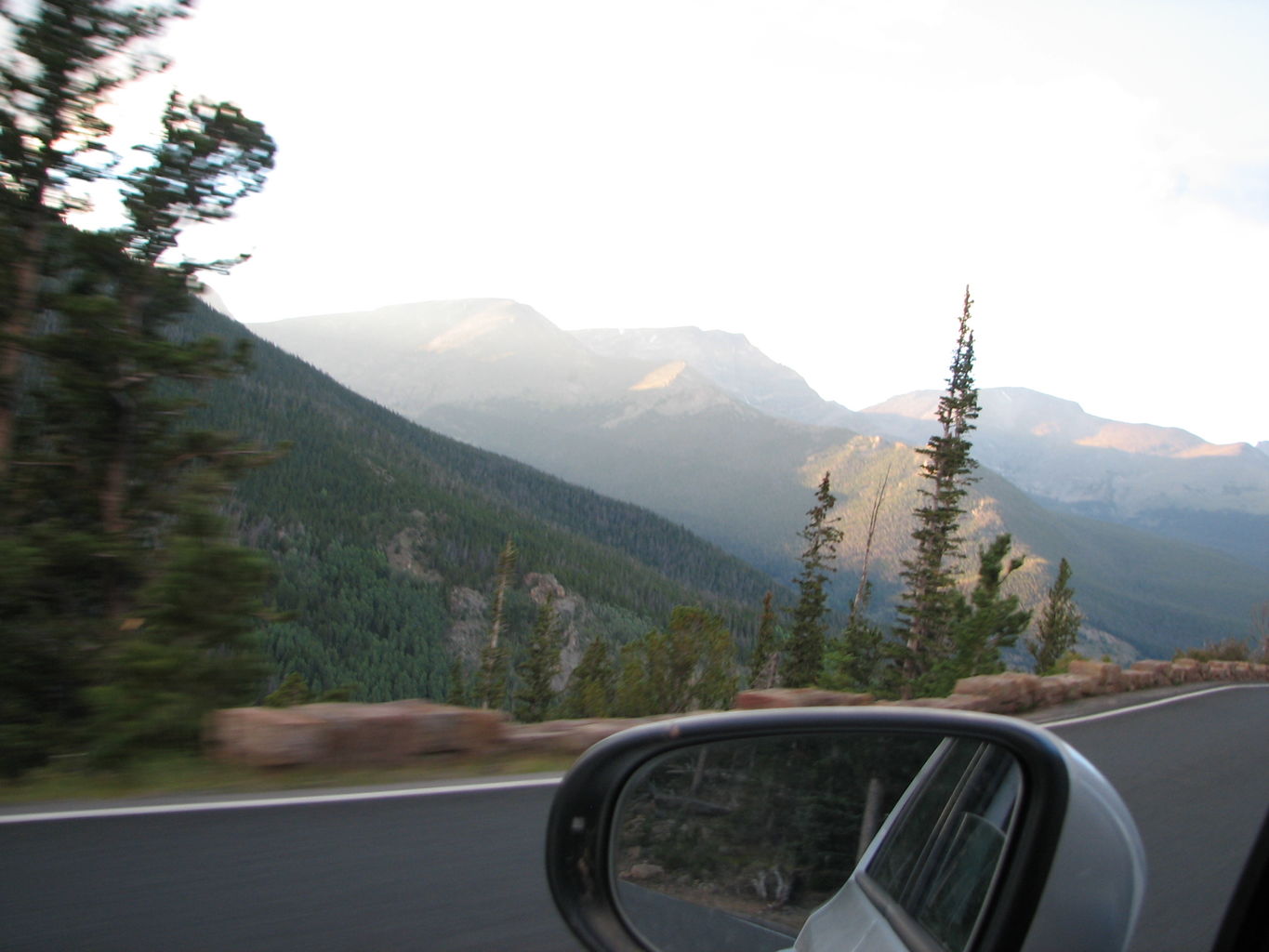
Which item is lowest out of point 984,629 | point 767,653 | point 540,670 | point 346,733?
point 540,670

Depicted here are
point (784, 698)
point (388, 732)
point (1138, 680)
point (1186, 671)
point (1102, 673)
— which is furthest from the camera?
point (1186, 671)

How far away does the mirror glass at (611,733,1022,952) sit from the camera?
73.1 inches

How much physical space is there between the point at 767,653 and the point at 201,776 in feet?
153

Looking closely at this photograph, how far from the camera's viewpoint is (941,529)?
3569 cm

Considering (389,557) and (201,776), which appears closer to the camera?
(201,776)

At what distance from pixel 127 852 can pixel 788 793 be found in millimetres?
3431

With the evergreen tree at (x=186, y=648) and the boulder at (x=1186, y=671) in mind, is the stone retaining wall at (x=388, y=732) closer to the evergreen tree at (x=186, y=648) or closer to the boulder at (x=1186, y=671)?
the evergreen tree at (x=186, y=648)

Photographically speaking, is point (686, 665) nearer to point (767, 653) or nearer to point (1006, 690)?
point (1006, 690)

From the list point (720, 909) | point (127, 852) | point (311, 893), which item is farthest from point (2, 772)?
point (720, 909)

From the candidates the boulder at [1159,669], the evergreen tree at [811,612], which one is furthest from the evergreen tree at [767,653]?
the boulder at [1159,669]

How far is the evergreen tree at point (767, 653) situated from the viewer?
50.0 meters

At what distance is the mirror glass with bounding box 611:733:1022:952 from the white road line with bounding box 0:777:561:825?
11.6 feet

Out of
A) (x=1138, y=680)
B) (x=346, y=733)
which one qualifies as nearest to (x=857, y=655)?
(x=1138, y=680)

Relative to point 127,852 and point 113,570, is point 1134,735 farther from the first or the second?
point 113,570
